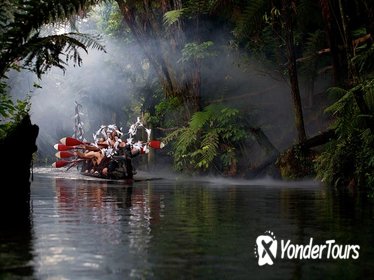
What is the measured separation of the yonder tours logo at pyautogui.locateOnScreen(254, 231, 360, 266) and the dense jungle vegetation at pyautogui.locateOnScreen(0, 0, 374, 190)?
925cm

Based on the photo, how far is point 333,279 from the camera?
461 centimetres

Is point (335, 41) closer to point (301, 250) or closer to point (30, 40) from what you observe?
point (30, 40)

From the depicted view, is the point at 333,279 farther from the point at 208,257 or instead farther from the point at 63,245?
the point at 63,245

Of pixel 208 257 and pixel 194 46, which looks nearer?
pixel 208 257

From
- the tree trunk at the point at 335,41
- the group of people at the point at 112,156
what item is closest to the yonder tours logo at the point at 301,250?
the tree trunk at the point at 335,41

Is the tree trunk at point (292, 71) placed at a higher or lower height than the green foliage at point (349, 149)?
higher

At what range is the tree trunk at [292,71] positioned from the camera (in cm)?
2053

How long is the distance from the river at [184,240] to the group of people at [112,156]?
10372 mm

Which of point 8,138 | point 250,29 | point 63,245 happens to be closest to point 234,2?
point 250,29

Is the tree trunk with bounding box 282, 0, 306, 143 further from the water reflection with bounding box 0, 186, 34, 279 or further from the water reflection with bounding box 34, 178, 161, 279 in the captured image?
the water reflection with bounding box 0, 186, 34, 279

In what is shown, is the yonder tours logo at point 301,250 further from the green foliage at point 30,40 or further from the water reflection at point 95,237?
the green foliage at point 30,40

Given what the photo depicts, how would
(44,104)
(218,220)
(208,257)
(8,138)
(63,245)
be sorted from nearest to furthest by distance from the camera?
(208,257) → (63,245) → (218,220) → (8,138) → (44,104)

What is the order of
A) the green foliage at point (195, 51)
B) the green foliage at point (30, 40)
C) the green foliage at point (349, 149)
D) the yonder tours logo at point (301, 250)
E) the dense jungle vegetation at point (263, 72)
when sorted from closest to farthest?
1. the yonder tours logo at point (301, 250)
2. the green foliage at point (30, 40)
3. the green foliage at point (349, 149)
4. the dense jungle vegetation at point (263, 72)
5. the green foliage at point (195, 51)

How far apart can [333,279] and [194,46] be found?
20.5m
